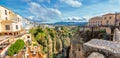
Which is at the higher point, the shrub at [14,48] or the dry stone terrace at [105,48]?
the dry stone terrace at [105,48]

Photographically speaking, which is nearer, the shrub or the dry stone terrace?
Result: the dry stone terrace

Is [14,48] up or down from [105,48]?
down

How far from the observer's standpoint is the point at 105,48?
7031 millimetres

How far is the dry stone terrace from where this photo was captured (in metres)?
6.58

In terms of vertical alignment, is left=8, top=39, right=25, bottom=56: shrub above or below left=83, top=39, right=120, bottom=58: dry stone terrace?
below

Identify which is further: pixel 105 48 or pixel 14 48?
pixel 14 48

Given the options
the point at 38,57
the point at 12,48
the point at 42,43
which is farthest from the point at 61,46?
the point at 12,48

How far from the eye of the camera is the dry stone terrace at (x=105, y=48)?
21.6ft

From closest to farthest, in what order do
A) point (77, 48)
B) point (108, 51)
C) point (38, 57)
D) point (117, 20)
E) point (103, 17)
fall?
point (108, 51) < point (38, 57) < point (77, 48) < point (117, 20) < point (103, 17)

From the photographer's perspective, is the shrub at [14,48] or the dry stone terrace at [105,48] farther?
the shrub at [14,48]

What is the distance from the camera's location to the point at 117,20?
3347cm

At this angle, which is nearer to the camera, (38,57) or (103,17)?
(38,57)

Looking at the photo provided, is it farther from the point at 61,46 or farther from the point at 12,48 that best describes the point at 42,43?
the point at 61,46

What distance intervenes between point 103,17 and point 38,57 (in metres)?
23.1
